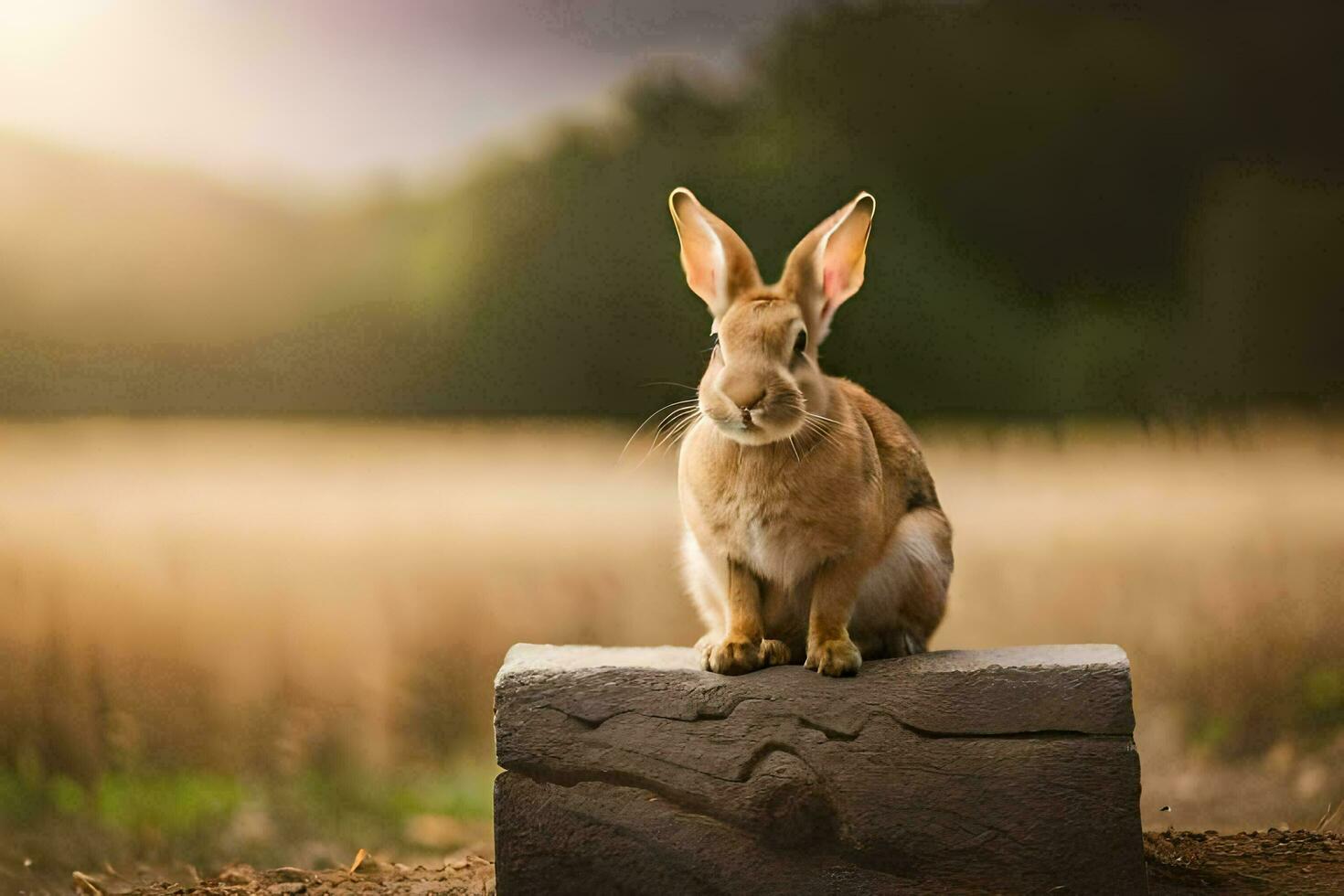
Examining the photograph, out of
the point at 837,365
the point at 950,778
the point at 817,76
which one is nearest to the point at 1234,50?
the point at 817,76

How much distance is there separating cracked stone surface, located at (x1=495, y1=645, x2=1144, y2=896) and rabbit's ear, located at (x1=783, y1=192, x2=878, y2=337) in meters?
0.98

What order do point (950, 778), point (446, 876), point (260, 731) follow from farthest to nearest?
1. point (260, 731)
2. point (446, 876)
3. point (950, 778)

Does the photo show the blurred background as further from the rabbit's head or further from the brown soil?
the rabbit's head

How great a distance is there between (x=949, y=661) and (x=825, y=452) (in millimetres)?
635

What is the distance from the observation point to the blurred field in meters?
4.73

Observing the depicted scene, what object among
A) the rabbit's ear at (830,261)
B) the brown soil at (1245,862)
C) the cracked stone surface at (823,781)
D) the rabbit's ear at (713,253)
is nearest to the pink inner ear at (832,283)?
the rabbit's ear at (830,261)

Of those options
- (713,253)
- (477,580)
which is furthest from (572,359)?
(713,253)

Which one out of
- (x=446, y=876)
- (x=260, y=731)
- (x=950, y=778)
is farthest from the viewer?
(x=260, y=731)

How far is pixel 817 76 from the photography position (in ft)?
15.8

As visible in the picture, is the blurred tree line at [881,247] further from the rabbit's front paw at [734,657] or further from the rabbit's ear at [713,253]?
the rabbit's front paw at [734,657]

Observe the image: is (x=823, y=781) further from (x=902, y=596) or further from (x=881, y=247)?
(x=881, y=247)

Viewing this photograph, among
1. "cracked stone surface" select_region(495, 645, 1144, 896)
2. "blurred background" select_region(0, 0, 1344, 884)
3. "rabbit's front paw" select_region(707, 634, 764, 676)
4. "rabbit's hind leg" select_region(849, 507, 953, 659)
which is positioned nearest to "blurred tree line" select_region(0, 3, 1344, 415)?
"blurred background" select_region(0, 0, 1344, 884)

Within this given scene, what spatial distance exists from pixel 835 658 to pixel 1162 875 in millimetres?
1365

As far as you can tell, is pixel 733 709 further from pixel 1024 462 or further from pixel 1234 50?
pixel 1234 50
